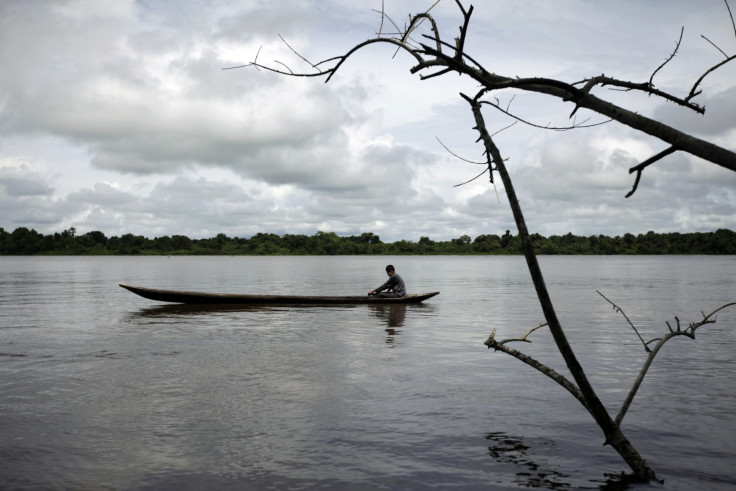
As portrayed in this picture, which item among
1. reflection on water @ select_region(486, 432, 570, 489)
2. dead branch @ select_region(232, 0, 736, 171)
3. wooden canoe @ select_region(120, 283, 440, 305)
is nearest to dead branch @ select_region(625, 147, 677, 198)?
dead branch @ select_region(232, 0, 736, 171)

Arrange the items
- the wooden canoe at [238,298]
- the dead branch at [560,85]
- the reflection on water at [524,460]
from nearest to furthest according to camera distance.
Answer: the dead branch at [560,85] < the reflection on water at [524,460] < the wooden canoe at [238,298]

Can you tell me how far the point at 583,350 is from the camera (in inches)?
564

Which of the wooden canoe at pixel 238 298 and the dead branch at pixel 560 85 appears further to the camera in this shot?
the wooden canoe at pixel 238 298

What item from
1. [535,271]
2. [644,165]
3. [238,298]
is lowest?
[238,298]

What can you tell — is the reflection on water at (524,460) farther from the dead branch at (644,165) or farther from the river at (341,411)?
the dead branch at (644,165)

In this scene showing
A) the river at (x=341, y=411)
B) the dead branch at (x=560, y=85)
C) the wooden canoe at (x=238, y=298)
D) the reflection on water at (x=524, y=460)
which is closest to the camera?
the dead branch at (x=560, y=85)

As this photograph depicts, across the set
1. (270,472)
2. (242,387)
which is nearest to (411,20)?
(270,472)

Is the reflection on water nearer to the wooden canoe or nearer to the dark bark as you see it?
the dark bark

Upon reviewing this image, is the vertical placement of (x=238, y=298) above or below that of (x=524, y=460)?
above

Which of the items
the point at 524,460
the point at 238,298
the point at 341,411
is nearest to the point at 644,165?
the point at 524,460

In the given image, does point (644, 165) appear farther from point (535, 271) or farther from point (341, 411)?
point (341, 411)

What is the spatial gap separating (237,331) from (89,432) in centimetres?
997

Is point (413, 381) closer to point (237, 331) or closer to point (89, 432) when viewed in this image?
point (89, 432)

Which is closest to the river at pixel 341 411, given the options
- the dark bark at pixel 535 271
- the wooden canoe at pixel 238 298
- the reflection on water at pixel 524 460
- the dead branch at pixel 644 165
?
the reflection on water at pixel 524 460
